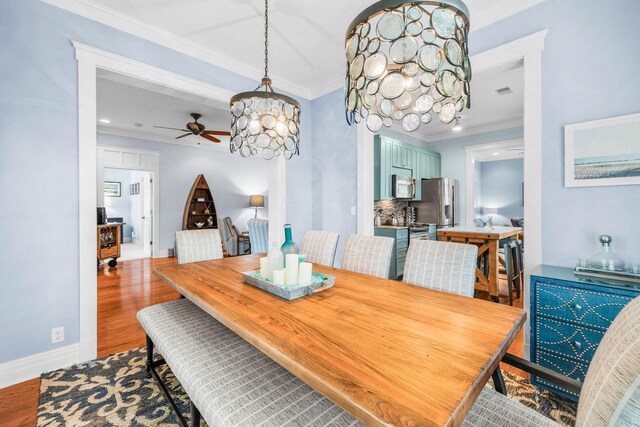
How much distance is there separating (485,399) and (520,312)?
0.43 meters

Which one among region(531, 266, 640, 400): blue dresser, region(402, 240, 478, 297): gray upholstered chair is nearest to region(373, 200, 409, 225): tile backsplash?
region(402, 240, 478, 297): gray upholstered chair

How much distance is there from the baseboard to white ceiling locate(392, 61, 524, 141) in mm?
4080

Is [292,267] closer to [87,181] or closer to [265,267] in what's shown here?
[265,267]

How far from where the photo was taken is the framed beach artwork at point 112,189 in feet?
28.1

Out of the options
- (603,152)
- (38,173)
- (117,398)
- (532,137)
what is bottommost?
(117,398)

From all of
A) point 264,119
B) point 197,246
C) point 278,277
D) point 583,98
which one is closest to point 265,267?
point 278,277

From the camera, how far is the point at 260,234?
5.51m

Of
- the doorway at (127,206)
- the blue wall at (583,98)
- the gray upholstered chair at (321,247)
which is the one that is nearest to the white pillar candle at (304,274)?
the gray upholstered chair at (321,247)

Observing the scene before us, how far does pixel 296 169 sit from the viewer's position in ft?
12.7

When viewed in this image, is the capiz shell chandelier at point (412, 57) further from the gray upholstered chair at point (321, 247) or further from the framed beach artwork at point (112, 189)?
the framed beach artwork at point (112, 189)

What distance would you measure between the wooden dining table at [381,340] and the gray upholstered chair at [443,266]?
0.20 m

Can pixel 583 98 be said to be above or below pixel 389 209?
above

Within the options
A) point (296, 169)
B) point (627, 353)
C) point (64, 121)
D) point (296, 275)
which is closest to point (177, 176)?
point (296, 169)

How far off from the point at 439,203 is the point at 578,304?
12.7 ft
